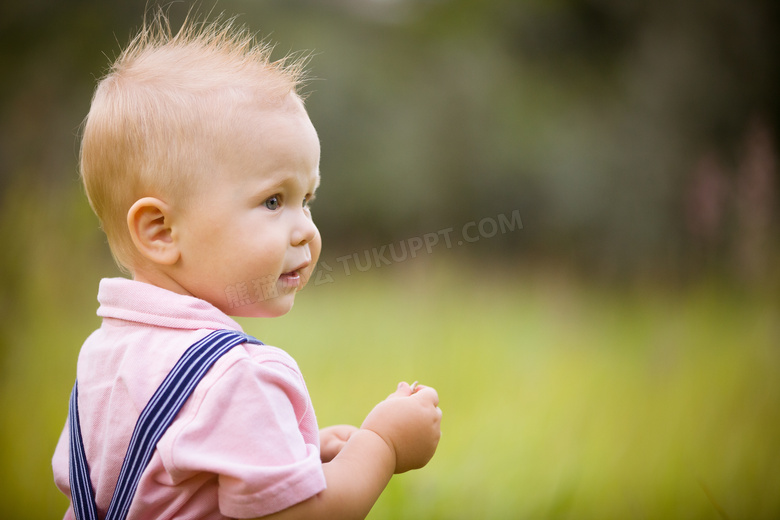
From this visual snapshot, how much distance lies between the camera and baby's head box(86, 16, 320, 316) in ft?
2.50

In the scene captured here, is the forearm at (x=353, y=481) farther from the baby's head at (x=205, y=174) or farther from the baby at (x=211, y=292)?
the baby's head at (x=205, y=174)

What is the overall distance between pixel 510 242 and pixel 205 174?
183cm

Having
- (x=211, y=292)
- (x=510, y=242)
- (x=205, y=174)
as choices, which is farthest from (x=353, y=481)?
(x=510, y=242)

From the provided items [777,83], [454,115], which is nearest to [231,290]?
[454,115]

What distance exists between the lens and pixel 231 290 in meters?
0.79

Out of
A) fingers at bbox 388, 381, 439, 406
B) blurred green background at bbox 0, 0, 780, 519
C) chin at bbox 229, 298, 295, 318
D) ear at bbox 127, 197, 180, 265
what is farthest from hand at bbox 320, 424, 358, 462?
blurred green background at bbox 0, 0, 780, 519

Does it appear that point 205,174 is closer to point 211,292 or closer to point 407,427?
point 211,292

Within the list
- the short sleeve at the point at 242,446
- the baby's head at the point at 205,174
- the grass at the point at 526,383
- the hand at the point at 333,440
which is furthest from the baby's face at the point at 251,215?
the grass at the point at 526,383

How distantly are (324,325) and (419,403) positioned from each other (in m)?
1.32

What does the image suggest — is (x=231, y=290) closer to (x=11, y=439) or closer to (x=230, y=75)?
(x=230, y=75)

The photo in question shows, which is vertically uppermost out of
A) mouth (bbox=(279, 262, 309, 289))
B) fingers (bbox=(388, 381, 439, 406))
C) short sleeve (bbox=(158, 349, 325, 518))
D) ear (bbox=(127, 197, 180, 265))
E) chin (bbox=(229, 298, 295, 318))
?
ear (bbox=(127, 197, 180, 265))

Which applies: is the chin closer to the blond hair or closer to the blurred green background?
the blond hair

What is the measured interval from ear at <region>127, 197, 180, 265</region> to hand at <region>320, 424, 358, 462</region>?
1.14ft

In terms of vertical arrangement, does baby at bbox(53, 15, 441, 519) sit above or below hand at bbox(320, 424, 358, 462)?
above
